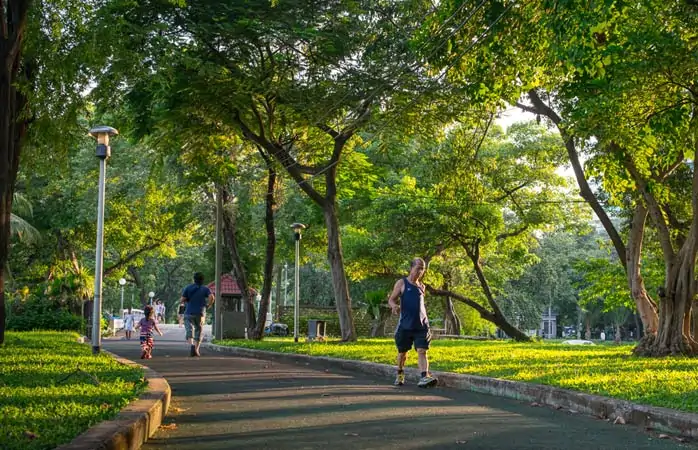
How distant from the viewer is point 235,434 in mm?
7195

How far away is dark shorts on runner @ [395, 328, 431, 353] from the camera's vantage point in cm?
1178

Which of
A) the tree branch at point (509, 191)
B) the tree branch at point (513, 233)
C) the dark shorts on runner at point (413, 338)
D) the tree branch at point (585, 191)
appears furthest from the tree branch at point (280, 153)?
the tree branch at point (513, 233)

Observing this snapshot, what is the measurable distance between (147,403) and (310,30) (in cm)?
1156

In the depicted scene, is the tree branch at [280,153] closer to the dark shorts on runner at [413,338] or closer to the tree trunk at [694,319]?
the tree trunk at [694,319]

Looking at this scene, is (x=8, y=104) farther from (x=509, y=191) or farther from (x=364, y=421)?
(x=509, y=191)

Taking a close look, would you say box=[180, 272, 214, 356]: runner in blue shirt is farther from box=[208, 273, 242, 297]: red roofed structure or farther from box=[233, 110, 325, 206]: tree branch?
box=[208, 273, 242, 297]: red roofed structure

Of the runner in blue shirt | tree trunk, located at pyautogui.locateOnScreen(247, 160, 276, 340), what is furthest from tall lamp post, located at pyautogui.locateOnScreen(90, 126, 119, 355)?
tree trunk, located at pyautogui.locateOnScreen(247, 160, 276, 340)

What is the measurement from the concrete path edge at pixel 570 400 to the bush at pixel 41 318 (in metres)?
19.9

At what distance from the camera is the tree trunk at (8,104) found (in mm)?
15180

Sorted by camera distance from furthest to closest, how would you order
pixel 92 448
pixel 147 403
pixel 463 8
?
pixel 463 8, pixel 147 403, pixel 92 448

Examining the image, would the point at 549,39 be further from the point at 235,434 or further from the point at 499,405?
the point at 235,434

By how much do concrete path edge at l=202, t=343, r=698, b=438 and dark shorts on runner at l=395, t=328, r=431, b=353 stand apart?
88 cm

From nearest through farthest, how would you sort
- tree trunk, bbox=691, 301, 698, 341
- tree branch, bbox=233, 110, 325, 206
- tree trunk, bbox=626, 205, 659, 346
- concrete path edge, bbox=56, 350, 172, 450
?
concrete path edge, bbox=56, 350, 172, 450, tree trunk, bbox=626, 205, 659, 346, tree trunk, bbox=691, 301, 698, 341, tree branch, bbox=233, 110, 325, 206

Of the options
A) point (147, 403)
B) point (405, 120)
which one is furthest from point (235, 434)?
point (405, 120)
